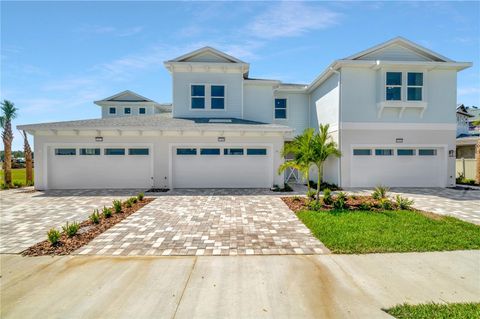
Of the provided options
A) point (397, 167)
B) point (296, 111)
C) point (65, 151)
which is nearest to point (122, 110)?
point (65, 151)

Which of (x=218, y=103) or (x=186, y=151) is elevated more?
(x=218, y=103)

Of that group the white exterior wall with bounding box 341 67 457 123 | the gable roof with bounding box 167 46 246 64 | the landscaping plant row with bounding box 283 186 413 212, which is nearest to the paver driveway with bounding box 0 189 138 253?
the landscaping plant row with bounding box 283 186 413 212

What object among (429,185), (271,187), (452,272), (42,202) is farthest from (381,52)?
(42,202)

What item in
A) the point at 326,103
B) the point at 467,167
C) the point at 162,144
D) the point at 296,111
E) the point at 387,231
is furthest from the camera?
the point at 296,111

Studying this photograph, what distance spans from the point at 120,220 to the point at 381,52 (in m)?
15.5

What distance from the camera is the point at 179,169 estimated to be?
12773mm

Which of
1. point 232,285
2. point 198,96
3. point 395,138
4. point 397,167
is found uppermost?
point 198,96

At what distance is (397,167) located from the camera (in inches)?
521

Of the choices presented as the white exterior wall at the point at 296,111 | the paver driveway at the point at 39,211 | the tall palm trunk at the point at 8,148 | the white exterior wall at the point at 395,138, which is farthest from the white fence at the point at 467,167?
the tall palm trunk at the point at 8,148

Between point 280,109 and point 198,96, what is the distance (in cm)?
609

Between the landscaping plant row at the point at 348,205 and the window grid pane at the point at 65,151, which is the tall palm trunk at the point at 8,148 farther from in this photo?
the landscaping plant row at the point at 348,205

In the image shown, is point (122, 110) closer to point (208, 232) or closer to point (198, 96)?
point (198, 96)

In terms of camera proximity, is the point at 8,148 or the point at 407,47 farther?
the point at 8,148

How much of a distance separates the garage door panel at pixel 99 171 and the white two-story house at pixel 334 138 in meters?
0.05
